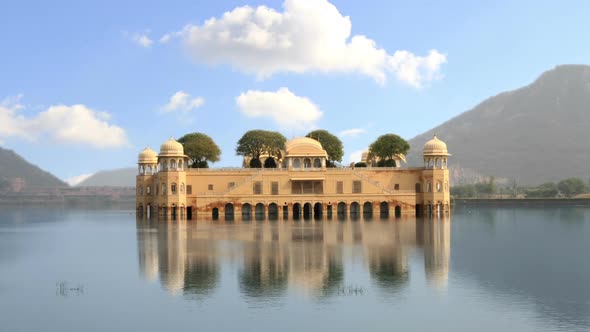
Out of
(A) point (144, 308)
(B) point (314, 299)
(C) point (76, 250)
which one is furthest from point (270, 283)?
(C) point (76, 250)

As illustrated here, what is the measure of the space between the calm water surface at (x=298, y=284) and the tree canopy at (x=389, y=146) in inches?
1547

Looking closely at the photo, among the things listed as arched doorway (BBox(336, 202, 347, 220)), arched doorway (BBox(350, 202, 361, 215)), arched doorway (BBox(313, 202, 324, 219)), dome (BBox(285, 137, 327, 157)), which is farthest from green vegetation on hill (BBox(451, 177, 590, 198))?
dome (BBox(285, 137, 327, 157))

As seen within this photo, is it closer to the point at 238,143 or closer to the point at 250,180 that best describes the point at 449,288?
the point at 250,180

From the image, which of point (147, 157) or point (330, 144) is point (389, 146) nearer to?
point (330, 144)

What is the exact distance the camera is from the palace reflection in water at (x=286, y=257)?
26250 millimetres

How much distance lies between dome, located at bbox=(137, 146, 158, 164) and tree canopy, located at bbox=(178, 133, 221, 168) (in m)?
4.70

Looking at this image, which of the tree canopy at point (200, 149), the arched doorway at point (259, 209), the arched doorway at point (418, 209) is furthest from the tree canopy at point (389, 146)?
the tree canopy at point (200, 149)

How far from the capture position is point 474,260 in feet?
110

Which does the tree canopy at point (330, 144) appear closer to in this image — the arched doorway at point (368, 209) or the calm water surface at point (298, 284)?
the arched doorway at point (368, 209)

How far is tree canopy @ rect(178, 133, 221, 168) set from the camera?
3289 inches

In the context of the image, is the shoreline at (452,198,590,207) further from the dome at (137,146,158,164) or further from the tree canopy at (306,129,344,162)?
the dome at (137,146,158,164)

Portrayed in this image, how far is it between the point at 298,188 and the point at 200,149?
51.2 ft

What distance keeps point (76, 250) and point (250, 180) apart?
3359cm

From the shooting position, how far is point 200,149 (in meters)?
83.5
